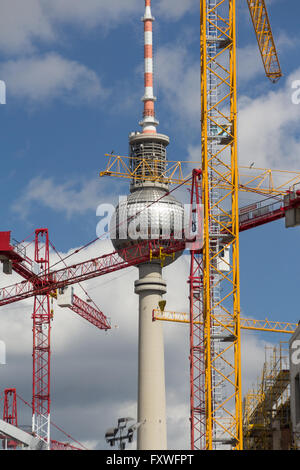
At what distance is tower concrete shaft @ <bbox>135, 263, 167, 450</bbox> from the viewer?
17775cm

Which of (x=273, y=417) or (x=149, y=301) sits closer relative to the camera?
(x=273, y=417)

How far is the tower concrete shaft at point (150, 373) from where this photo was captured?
583 feet

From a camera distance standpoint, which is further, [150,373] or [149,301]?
[149,301]

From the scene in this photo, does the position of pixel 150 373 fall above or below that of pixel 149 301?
below

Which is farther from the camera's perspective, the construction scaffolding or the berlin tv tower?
the berlin tv tower

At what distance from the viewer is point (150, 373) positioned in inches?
7032

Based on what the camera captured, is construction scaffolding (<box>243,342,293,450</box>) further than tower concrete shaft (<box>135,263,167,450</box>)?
No

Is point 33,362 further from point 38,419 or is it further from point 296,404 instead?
point 296,404

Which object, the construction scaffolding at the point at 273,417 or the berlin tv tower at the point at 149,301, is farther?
the berlin tv tower at the point at 149,301

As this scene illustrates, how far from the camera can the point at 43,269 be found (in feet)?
506
